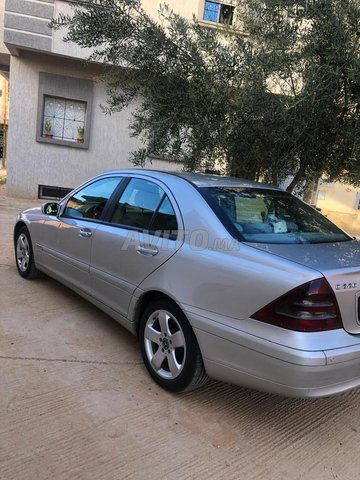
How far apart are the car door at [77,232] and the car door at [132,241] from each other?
17 centimetres

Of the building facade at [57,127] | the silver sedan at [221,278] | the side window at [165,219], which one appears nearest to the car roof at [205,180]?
the silver sedan at [221,278]

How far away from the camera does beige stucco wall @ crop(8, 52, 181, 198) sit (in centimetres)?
1146

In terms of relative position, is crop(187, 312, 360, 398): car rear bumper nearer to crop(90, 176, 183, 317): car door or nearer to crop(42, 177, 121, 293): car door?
crop(90, 176, 183, 317): car door

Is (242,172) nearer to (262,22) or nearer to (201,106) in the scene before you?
(201,106)

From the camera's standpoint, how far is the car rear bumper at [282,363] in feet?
7.93

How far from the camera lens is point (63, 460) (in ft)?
8.05

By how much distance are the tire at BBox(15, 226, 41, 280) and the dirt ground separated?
141cm

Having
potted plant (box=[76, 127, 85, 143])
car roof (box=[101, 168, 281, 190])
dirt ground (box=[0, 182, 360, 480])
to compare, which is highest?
potted plant (box=[76, 127, 85, 143])

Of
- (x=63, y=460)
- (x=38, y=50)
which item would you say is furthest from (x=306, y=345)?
(x=38, y=50)

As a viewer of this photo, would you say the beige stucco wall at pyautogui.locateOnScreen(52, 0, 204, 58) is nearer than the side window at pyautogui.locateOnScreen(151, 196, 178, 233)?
No

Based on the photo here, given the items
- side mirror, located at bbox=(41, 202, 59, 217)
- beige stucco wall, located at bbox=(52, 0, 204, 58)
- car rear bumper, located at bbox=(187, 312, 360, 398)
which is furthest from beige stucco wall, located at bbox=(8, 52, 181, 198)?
car rear bumper, located at bbox=(187, 312, 360, 398)

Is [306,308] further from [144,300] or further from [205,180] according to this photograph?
[205,180]

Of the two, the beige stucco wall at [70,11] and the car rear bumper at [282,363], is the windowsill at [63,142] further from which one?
the car rear bumper at [282,363]

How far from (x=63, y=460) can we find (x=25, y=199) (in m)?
10.5
